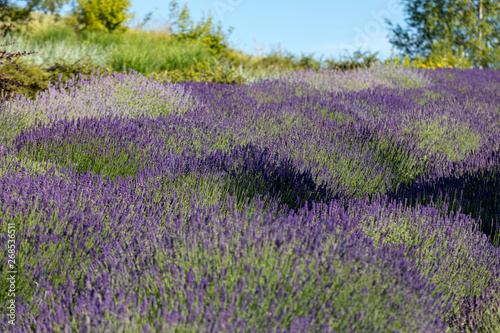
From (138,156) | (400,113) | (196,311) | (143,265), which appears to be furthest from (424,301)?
(400,113)

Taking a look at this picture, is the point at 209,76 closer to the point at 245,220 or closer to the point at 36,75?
the point at 36,75

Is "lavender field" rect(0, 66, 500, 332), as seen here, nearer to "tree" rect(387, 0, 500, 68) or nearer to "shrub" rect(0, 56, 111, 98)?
"shrub" rect(0, 56, 111, 98)

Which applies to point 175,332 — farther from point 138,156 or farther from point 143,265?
point 138,156

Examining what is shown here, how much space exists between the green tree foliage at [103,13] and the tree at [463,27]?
43.3 feet

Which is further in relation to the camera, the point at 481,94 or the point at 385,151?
A: the point at 481,94

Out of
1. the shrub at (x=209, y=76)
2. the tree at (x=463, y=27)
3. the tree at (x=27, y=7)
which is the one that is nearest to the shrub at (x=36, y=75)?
the shrub at (x=209, y=76)

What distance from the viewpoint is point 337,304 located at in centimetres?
185

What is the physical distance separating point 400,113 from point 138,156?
10.9 ft

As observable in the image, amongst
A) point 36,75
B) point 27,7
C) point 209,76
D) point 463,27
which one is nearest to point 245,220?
point 36,75

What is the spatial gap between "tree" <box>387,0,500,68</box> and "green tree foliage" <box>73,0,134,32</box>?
1320 centimetres

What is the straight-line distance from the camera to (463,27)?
2088cm

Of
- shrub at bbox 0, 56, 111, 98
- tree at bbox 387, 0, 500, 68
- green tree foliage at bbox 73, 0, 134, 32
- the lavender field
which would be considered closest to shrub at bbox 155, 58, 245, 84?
shrub at bbox 0, 56, 111, 98

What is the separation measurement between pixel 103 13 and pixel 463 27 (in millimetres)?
15847

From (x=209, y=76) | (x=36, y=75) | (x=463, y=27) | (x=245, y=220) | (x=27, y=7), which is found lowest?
(x=245, y=220)
